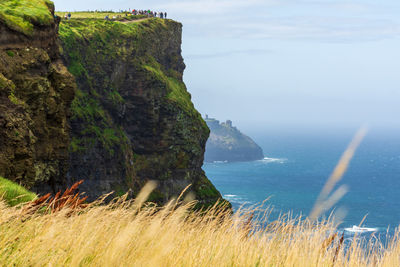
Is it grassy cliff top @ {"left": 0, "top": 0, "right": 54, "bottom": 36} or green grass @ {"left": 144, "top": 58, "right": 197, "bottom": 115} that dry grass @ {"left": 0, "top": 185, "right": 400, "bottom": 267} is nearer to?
grassy cliff top @ {"left": 0, "top": 0, "right": 54, "bottom": 36}

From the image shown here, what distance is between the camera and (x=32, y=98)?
30234 mm

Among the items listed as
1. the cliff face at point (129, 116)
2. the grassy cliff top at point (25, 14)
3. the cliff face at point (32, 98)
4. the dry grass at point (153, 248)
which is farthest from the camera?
the cliff face at point (129, 116)

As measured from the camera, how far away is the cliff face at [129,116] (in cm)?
8231

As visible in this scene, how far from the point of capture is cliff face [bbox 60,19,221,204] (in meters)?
82.3

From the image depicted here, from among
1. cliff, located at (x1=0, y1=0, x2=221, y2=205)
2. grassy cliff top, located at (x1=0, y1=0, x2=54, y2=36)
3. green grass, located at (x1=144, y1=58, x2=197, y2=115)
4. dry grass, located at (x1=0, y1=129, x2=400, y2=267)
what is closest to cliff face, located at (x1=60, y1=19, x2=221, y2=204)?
green grass, located at (x1=144, y1=58, x2=197, y2=115)

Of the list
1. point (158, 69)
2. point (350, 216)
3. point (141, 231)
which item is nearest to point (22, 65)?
point (141, 231)

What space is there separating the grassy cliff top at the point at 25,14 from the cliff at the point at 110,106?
0.31 metres

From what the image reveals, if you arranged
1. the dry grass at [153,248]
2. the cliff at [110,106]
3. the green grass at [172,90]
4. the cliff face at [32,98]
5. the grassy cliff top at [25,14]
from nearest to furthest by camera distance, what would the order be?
the dry grass at [153,248] → the cliff face at [32,98] → the grassy cliff top at [25,14] → the cliff at [110,106] → the green grass at [172,90]

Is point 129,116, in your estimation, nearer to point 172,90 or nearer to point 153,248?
point 172,90

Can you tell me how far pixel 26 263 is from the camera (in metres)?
Result: 5.43

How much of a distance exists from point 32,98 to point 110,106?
211 feet

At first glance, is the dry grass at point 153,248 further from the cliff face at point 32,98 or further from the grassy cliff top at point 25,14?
the grassy cliff top at point 25,14

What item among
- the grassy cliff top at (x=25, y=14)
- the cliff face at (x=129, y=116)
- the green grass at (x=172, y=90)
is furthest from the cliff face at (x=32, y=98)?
the green grass at (x=172, y=90)

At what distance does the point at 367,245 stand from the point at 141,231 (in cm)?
400
